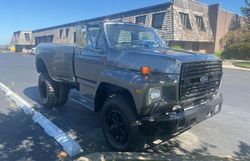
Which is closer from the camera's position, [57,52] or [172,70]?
[172,70]

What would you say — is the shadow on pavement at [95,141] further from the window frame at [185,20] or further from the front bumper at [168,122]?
the window frame at [185,20]

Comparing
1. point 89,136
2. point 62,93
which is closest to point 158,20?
point 62,93

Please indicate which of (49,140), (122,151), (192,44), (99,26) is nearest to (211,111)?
(122,151)

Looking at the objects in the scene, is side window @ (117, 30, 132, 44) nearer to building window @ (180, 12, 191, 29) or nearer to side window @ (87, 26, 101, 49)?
side window @ (87, 26, 101, 49)

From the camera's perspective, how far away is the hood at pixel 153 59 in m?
4.04

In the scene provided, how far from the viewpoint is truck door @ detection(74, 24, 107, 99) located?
17.1 feet

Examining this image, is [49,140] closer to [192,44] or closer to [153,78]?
[153,78]

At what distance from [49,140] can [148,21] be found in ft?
86.4

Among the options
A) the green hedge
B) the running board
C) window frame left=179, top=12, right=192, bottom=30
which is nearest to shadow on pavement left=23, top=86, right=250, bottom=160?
the running board

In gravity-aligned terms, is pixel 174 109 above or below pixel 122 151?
above

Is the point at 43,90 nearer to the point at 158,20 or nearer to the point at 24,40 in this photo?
the point at 158,20

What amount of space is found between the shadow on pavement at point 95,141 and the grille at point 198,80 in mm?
976

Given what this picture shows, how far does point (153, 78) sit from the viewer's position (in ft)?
13.3

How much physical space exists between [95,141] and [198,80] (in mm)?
2280
